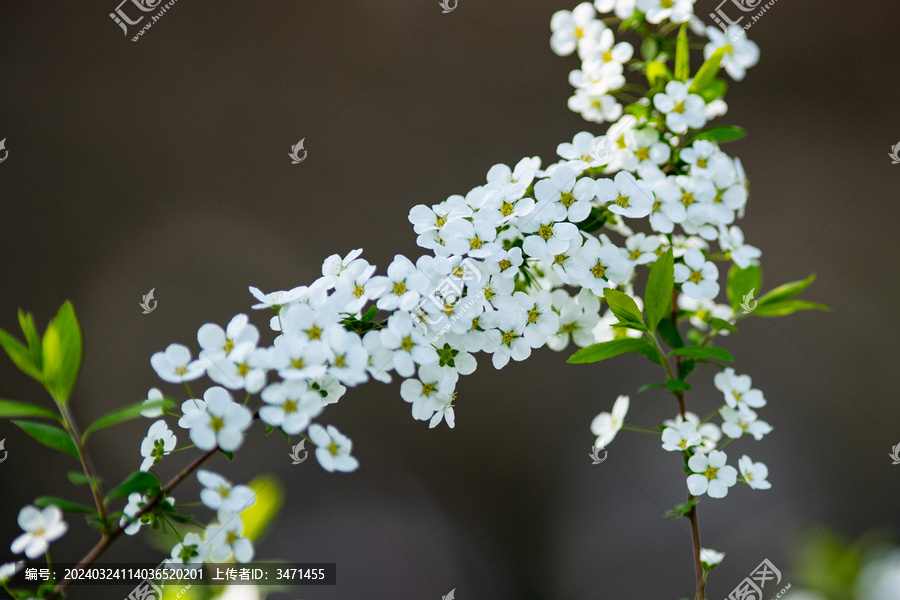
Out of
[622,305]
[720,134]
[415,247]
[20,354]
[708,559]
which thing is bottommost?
[708,559]

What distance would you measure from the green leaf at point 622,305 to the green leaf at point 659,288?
0.08ft

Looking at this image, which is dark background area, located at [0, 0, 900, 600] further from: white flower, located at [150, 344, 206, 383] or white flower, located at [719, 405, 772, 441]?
white flower, located at [150, 344, 206, 383]

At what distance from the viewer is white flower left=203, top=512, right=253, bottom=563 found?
0.60 m

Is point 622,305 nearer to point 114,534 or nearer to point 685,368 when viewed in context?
point 685,368

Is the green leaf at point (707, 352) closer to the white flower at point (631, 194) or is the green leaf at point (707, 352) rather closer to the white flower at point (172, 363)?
the white flower at point (631, 194)

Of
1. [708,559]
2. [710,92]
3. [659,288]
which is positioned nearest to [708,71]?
[710,92]

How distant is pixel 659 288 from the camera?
82cm

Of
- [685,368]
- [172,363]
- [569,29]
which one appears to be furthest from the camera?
[569,29]

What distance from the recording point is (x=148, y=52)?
2617mm

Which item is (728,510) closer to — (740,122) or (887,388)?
(887,388)

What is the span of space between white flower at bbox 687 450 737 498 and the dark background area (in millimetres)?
1943

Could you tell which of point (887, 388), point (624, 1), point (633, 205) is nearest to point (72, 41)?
point (624, 1)

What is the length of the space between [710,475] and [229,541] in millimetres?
611

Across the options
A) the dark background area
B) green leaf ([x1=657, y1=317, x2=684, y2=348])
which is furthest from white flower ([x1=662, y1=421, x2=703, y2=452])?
the dark background area
